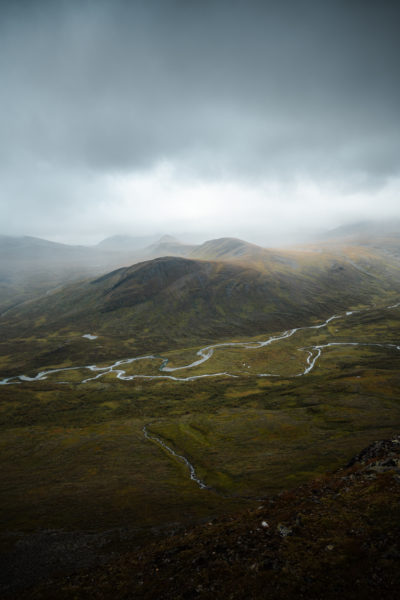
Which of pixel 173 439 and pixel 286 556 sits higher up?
pixel 286 556

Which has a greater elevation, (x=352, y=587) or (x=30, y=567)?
(x=352, y=587)

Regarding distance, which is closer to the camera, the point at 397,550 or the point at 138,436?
the point at 397,550

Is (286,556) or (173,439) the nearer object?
(286,556)

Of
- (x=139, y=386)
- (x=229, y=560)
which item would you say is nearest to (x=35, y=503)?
(x=229, y=560)

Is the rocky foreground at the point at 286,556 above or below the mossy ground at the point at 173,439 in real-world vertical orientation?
above

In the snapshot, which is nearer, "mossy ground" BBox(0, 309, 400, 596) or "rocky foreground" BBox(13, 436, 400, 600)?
"rocky foreground" BBox(13, 436, 400, 600)

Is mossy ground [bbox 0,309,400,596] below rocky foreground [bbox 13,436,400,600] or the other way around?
below

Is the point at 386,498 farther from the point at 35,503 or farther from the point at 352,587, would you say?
the point at 35,503

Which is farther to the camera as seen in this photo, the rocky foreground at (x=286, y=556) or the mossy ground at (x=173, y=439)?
the mossy ground at (x=173, y=439)
